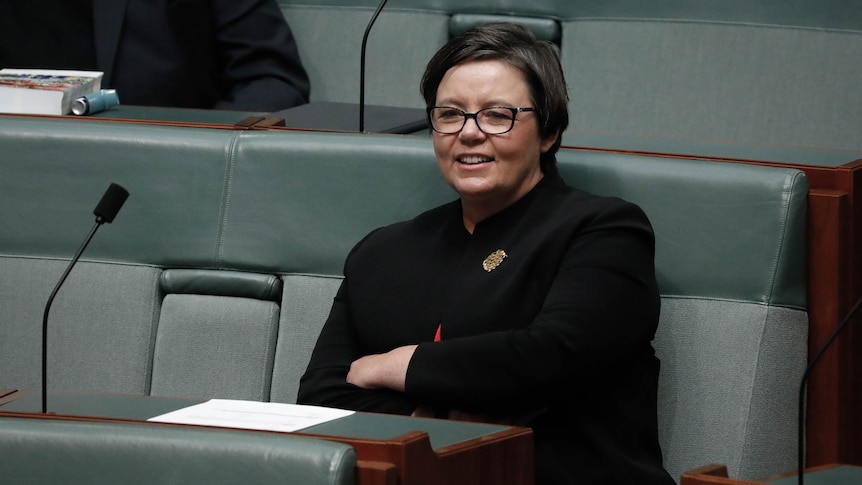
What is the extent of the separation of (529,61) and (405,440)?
69 centimetres

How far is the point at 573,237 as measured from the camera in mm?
1553

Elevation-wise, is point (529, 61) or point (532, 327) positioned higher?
point (529, 61)

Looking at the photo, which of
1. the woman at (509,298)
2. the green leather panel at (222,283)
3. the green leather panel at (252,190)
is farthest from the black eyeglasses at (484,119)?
the green leather panel at (222,283)

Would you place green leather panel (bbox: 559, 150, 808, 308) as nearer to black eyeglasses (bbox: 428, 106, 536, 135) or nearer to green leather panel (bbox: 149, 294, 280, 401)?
black eyeglasses (bbox: 428, 106, 536, 135)

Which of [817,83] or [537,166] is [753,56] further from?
[537,166]

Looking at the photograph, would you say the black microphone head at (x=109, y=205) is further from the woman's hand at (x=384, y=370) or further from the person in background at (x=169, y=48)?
the person in background at (x=169, y=48)

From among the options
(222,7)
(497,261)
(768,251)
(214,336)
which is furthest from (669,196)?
(222,7)

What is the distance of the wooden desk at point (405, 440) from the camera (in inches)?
42.6

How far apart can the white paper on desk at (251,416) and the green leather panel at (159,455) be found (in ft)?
0.24

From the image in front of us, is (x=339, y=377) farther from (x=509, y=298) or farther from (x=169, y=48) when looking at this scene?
(x=169, y=48)

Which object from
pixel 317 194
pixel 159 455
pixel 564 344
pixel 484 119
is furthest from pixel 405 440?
pixel 317 194

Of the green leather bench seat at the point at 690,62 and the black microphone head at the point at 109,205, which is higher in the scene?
the green leather bench seat at the point at 690,62

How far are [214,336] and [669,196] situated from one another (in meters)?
0.65

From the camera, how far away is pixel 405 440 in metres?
1.09
